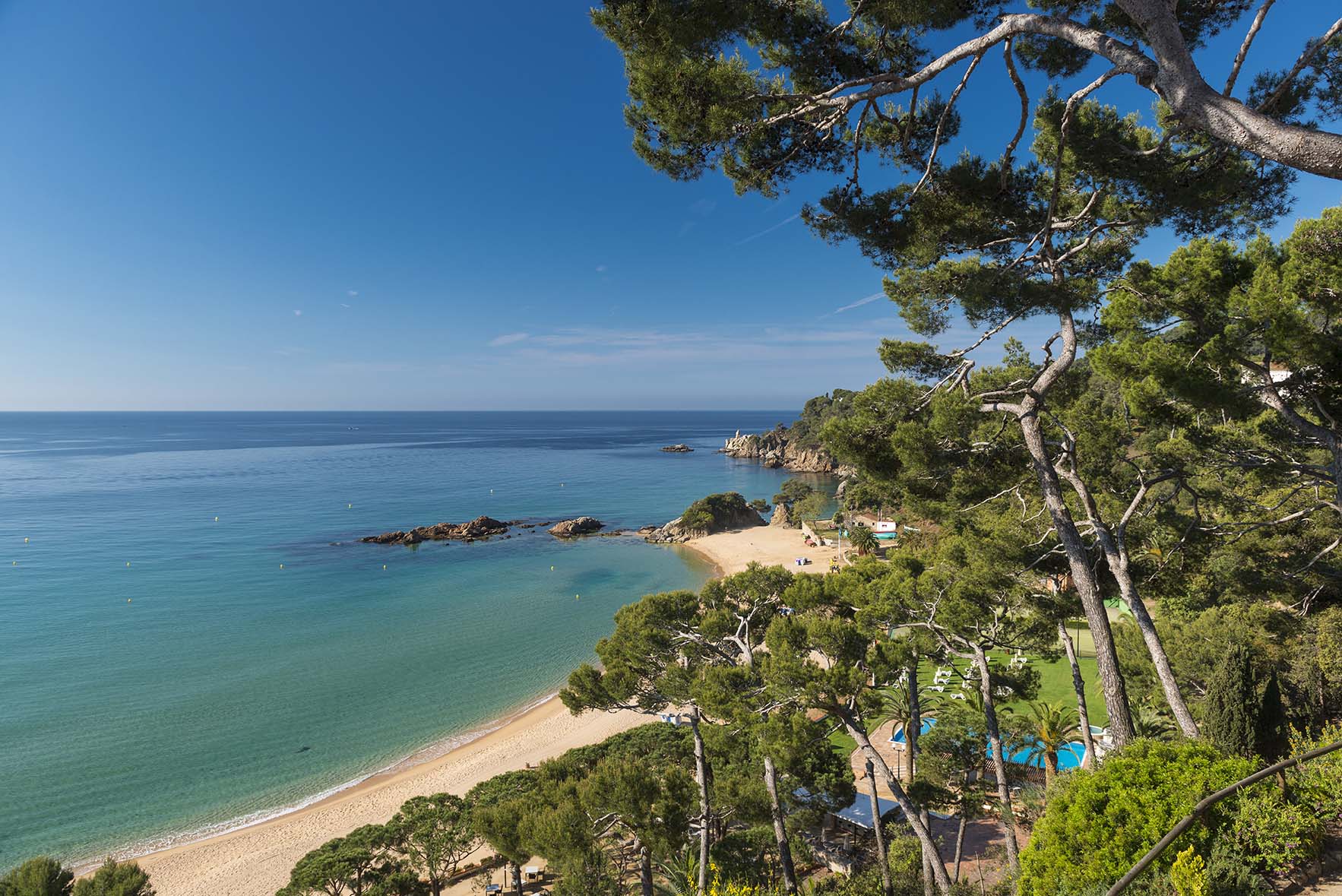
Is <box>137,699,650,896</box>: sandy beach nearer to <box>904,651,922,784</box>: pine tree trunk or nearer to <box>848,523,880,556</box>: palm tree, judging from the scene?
<box>904,651,922,784</box>: pine tree trunk

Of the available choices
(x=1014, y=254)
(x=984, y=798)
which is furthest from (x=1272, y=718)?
(x=1014, y=254)

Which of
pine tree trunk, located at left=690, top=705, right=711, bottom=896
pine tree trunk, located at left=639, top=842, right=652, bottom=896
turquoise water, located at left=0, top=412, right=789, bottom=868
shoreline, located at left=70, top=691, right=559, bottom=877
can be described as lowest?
shoreline, located at left=70, top=691, right=559, bottom=877

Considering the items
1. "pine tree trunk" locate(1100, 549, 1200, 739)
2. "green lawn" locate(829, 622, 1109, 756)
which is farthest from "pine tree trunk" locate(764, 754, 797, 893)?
"pine tree trunk" locate(1100, 549, 1200, 739)

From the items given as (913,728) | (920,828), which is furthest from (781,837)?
(913,728)

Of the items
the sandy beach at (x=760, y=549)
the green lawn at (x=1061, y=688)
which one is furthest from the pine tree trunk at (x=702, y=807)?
the sandy beach at (x=760, y=549)

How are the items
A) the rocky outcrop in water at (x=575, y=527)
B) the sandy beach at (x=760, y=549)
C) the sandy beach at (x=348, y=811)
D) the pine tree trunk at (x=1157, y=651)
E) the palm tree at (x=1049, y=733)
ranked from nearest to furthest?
the pine tree trunk at (x=1157, y=651) < the palm tree at (x=1049, y=733) < the sandy beach at (x=348, y=811) < the sandy beach at (x=760, y=549) < the rocky outcrop in water at (x=575, y=527)

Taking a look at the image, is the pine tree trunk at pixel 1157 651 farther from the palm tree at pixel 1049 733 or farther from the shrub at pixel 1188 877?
the palm tree at pixel 1049 733
